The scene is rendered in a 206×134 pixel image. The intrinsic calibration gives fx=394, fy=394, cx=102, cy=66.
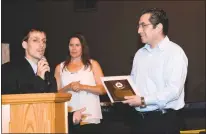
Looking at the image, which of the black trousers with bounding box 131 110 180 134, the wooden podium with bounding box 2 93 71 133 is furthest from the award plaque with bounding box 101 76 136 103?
the wooden podium with bounding box 2 93 71 133

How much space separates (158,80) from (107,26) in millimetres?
3494

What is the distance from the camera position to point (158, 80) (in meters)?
2.68

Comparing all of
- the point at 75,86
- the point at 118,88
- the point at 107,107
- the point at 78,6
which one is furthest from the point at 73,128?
the point at 78,6

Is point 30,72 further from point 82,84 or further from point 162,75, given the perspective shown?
point 82,84

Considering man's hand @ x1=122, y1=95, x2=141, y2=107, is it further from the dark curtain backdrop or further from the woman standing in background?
the dark curtain backdrop

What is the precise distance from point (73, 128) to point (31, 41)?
3.11ft

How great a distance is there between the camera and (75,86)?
10.7ft

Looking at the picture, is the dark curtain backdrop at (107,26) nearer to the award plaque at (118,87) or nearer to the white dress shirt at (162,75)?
the white dress shirt at (162,75)

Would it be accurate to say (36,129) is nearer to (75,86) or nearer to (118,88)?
(118,88)

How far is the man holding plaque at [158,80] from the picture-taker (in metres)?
2.57

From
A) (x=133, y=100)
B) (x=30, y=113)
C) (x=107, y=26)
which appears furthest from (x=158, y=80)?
(x=107, y=26)

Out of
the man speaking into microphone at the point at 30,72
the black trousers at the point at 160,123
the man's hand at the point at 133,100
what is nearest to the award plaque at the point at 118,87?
the man's hand at the point at 133,100

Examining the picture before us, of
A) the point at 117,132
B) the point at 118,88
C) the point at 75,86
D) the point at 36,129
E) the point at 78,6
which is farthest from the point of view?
the point at 78,6

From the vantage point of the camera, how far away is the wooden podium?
1.41 meters
